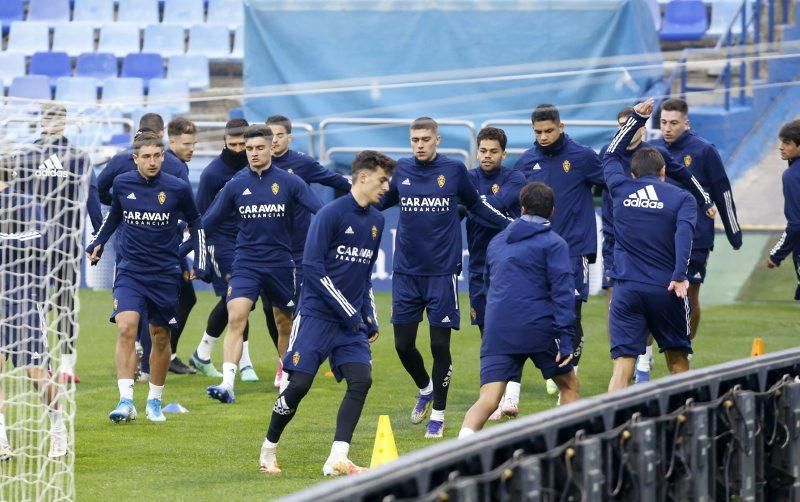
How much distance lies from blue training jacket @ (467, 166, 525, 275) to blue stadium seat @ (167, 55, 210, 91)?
12.6 m

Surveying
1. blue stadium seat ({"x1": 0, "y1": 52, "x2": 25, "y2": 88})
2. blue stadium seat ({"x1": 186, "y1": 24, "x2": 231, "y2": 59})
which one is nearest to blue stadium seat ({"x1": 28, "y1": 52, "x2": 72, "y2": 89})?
blue stadium seat ({"x1": 0, "y1": 52, "x2": 25, "y2": 88})

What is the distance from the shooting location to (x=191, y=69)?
22219 mm

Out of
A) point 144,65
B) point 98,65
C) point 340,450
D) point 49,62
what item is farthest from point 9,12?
point 340,450

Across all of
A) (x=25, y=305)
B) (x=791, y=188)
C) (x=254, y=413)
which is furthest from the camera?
(x=791, y=188)

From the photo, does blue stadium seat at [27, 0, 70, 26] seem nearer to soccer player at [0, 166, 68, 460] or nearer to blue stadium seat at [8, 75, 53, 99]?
blue stadium seat at [8, 75, 53, 99]

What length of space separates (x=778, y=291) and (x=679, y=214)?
823 cm

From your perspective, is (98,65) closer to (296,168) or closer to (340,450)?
(296,168)

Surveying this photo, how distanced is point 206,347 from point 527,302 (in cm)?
491

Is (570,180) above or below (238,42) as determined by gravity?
below

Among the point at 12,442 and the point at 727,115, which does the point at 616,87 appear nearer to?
the point at 727,115

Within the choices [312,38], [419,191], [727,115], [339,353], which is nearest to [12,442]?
[339,353]

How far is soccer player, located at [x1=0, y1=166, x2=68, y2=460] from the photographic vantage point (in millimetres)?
8258

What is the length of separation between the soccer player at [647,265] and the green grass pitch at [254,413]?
137cm

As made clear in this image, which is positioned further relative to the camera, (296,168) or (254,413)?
(296,168)
